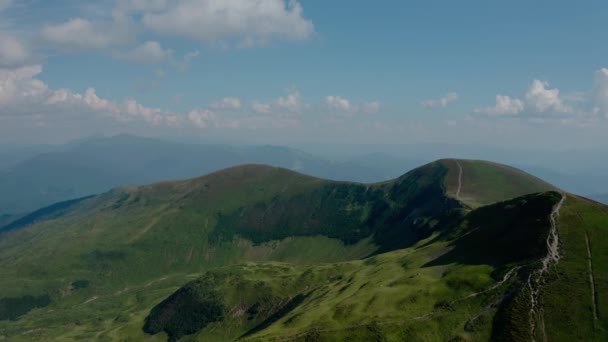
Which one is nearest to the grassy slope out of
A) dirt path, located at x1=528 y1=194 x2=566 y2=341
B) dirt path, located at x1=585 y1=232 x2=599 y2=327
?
dirt path, located at x1=585 y1=232 x2=599 y2=327

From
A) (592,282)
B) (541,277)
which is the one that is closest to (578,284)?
(592,282)

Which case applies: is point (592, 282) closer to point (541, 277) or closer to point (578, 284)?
point (578, 284)

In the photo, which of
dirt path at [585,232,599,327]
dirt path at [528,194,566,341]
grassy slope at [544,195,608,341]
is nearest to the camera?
grassy slope at [544,195,608,341]

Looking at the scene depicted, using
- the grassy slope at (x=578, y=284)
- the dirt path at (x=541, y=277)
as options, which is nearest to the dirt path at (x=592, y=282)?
the grassy slope at (x=578, y=284)

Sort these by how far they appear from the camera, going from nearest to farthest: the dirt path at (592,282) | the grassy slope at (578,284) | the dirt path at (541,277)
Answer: the grassy slope at (578,284) → the dirt path at (592,282) → the dirt path at (541,277)

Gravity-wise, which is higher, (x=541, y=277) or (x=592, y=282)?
(x=592, y=282)

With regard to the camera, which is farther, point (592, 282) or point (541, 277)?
point (541, 277)

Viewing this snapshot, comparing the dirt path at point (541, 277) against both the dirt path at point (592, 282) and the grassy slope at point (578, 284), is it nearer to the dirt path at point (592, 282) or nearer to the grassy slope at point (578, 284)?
the grassy slope at point (578, 284)

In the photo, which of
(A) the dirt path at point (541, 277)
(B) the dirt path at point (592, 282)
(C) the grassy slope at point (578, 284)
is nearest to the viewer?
(C) the grassy slope at point (578, 284)

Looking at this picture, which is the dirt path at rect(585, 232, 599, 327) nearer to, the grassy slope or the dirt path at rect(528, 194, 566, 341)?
the grassy slope
